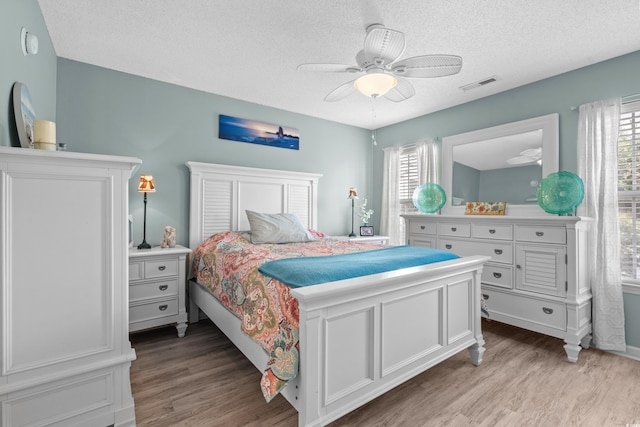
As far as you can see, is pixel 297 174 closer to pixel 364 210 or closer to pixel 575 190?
pixel 364 210

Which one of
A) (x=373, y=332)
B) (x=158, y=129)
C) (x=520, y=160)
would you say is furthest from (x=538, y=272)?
(x=158, y=129)

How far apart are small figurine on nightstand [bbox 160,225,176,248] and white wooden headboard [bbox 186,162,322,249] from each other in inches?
11.2

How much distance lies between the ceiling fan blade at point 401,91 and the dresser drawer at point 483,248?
1.75 meters

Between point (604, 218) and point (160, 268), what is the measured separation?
4082 mm

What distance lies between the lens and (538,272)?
2.76m

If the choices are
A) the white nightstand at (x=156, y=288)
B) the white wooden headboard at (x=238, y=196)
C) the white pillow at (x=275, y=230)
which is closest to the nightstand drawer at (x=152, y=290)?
the white nightstand at (x=156, y=288)

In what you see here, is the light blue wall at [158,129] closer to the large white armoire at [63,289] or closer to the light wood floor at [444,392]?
the light wood floor at [444,392]

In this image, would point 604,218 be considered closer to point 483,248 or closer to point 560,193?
point 560,193

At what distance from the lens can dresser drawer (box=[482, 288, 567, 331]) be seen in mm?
2602

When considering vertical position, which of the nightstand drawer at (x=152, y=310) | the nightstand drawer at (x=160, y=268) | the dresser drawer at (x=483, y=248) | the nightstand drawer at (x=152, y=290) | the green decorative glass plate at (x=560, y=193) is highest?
the green decorative glass plate at (x=560, y=193)

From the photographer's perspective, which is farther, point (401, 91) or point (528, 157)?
point (528, 157)

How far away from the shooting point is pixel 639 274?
258cm

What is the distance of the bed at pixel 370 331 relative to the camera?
1429 millimetres

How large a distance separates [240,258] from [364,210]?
315 cm
